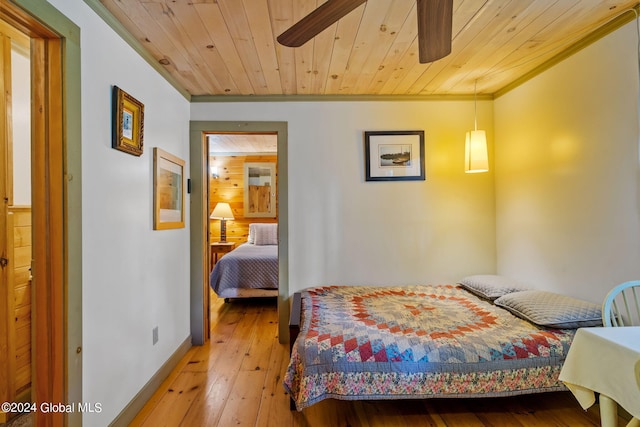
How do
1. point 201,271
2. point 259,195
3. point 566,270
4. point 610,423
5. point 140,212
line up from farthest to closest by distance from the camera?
point 259,195, point 201,271, point 566,270, point 140,212, point 610,423

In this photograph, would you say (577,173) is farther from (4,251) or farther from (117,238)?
(4,251)

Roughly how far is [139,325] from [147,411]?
518mm

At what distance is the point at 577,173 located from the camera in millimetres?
1993

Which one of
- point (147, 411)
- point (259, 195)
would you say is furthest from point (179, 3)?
point (259, 195)

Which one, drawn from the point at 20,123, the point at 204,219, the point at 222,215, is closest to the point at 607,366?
the point at 204,219

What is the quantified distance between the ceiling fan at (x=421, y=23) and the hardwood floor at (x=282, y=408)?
199 centimetres

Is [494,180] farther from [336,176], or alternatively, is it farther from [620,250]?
[336,176]

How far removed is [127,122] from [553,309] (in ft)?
9.07

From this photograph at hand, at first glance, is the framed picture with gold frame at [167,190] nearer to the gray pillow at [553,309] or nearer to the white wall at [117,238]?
the white wall at [117,238]

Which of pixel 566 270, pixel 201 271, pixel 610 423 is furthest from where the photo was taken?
pixel 201 271

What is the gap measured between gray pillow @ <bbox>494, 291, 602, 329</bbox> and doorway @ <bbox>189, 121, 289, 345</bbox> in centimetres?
181

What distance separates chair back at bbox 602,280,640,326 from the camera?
55.5 inches

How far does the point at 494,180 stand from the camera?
2.88m

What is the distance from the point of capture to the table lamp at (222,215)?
5.28 m
